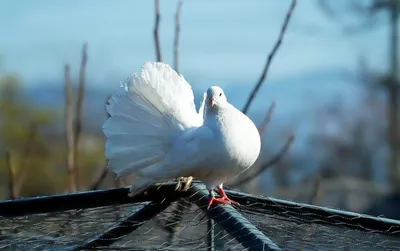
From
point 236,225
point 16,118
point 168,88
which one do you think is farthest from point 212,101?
point 16,118

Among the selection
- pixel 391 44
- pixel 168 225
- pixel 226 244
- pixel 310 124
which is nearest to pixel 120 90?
pixel 168 225

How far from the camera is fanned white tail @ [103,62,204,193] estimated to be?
1903 mm

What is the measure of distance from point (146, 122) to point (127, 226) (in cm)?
36

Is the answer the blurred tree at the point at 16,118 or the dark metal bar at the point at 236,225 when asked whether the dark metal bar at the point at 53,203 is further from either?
the blurred tree at the point at 16,118

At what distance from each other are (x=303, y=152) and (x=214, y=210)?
26.5 ft

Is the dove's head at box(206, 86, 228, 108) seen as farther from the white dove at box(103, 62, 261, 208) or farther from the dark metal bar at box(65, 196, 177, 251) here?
the dark metal bar at box(65, 196, 177, 251)

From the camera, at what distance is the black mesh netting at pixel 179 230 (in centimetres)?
161

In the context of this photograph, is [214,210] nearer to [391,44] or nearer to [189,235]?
[189,235]

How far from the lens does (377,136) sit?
8.71m

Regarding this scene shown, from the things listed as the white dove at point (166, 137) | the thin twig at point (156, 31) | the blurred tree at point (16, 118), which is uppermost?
the thin twig at point (156, 31)

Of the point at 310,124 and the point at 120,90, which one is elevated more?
the point at 120,90

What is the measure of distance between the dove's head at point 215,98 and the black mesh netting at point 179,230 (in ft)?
0.97

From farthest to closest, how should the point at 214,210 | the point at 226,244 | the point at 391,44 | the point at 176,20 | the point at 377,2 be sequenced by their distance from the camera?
the point at 391,44, the point at 377,2, the point at 176,20, the point at 214,210, the point at 226,244

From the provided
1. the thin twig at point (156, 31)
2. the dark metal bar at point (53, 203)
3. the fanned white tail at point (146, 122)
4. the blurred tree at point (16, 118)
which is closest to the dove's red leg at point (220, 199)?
the fanned white tail at point (146, 122)
